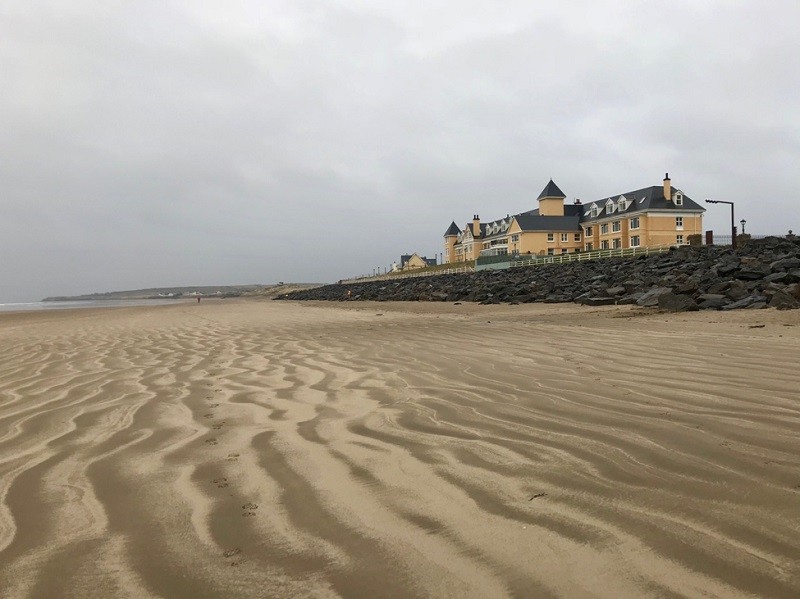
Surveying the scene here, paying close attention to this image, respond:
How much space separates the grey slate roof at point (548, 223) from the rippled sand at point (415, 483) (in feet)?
196

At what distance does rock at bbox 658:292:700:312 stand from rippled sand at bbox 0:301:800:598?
6.56m

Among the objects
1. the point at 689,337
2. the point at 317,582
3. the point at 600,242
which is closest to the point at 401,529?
the point at 317,582

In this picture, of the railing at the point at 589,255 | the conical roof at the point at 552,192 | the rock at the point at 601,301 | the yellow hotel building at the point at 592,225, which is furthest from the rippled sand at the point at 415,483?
the conical roof at the point at 552,192

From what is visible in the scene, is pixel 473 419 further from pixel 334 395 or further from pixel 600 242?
pixel 600 242

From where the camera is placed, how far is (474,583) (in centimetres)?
170

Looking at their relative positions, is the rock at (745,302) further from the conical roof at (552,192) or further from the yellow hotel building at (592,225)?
the conical roof at (552,192)

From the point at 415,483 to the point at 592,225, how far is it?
6373cm

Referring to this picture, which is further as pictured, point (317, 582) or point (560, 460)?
point (560, 460)

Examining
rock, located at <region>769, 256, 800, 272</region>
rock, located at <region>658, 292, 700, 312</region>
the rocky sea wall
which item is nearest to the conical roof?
the rocky sea wall

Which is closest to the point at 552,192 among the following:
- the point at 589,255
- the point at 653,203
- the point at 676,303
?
the point at 653,203

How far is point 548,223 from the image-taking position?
6391 cm

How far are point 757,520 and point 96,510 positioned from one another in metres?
2.78

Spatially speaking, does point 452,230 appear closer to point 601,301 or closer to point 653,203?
point 653,203

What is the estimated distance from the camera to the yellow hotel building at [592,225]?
173 feet
